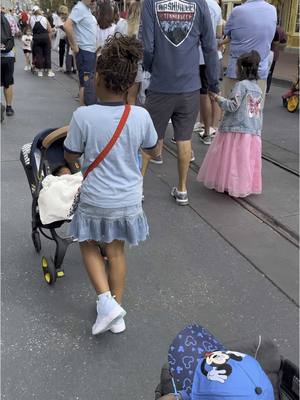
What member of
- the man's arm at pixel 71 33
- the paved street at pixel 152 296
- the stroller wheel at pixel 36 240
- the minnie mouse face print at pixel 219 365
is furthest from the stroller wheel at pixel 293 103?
the minnie mouse face print at pixel 219 365

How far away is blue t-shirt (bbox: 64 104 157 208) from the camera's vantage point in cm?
235

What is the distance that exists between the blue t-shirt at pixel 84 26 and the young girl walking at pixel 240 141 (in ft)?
11.7

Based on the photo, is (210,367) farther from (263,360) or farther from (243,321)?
(243,321)

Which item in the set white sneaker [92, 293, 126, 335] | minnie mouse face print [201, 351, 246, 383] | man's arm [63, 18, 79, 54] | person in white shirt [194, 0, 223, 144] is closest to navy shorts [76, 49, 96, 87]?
man's arm [63, 18, 79, 54]

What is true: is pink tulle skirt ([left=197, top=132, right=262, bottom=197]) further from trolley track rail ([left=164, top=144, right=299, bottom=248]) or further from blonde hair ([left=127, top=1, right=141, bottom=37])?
blonde hair ([left=127, top=1, right=141, bottom=37])

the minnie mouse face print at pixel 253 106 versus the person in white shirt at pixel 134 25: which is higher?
the person in white shirt at pixel 134 25

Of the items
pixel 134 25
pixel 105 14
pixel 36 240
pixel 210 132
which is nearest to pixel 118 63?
pixel 36 240

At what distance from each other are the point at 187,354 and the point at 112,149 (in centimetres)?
114

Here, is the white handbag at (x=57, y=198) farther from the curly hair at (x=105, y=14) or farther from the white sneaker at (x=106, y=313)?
the curly hair at (x=105, y=14)

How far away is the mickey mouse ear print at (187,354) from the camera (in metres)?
1.62

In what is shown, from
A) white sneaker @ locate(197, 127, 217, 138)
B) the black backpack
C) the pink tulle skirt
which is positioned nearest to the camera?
the pink tulle skirt

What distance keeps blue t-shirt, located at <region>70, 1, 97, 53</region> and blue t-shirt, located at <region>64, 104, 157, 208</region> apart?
17.4ft

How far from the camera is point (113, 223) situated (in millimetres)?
2535

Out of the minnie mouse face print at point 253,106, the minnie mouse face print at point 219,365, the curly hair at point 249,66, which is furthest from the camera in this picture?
the minnie mouse face print at point 253,106
